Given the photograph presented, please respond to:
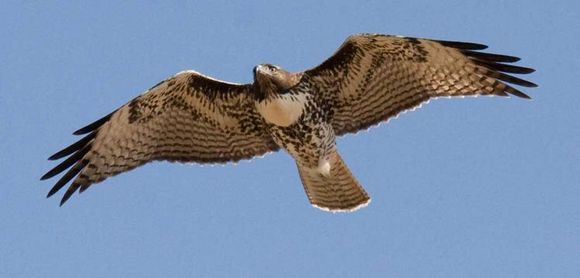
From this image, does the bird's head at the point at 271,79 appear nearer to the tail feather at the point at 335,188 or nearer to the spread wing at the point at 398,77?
the spread wing at the point at 398,77

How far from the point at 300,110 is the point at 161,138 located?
1.79 metres

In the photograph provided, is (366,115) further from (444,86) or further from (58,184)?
(58,184)

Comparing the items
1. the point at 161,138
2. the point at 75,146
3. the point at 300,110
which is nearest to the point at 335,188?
the point at 300,110

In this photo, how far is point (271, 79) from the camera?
519 inches

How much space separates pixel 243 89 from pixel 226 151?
904 millimetres

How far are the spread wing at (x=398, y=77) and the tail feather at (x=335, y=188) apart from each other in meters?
0.47

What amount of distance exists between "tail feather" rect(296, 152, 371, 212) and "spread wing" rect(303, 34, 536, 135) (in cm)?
47

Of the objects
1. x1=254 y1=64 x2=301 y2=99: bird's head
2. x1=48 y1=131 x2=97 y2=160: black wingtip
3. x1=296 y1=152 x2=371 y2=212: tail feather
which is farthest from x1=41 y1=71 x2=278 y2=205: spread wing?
x1=254 y1=64 x2=301 y2=99: bird's head

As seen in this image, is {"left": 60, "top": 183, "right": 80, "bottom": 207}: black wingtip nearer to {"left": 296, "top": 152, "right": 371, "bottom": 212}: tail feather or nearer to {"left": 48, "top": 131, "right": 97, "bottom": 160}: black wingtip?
{"left": 48, "top": 131, "right": 97, "bottom": 160}: black wingtip

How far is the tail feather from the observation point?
1420cm

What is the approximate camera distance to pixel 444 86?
1396cm

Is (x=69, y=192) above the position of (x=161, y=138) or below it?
below

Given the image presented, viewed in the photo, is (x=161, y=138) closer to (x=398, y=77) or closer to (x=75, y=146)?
(x=75, y=146)

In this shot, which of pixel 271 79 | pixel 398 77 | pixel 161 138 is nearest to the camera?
pixel 271 79
